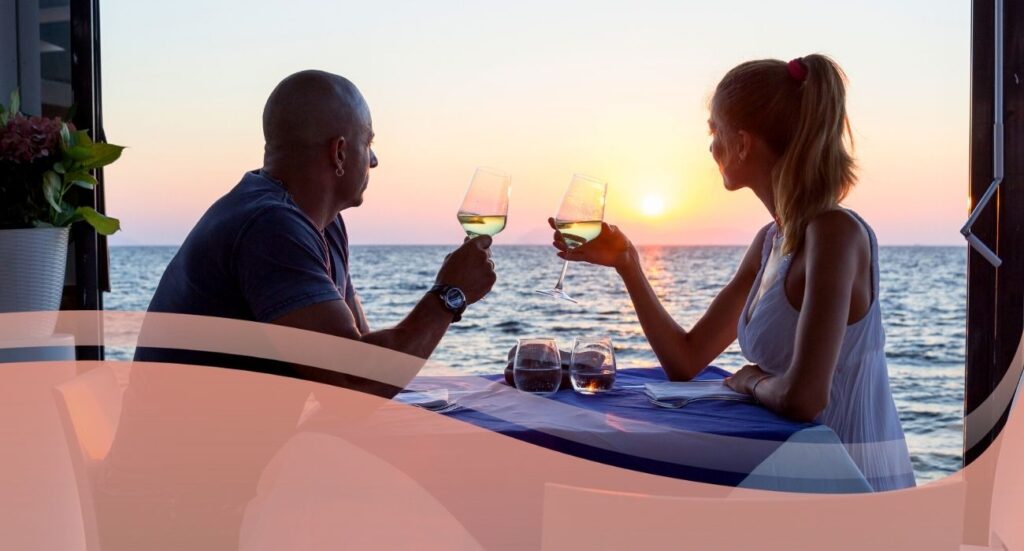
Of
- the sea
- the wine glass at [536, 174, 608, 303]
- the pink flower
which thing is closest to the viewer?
the wine glass at [536, 174, 608, 303]

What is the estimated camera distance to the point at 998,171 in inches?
87.0

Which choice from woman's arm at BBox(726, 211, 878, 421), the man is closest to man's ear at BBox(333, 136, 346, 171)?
the man

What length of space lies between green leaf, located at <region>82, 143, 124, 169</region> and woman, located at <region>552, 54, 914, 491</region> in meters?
1.23

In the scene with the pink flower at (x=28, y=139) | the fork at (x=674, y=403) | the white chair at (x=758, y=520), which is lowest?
the fork at (x=674, y=403)

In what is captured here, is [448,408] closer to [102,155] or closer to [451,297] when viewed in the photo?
[451,297]

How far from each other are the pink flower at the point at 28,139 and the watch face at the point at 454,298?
4.03 ft

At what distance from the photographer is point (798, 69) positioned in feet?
5.94

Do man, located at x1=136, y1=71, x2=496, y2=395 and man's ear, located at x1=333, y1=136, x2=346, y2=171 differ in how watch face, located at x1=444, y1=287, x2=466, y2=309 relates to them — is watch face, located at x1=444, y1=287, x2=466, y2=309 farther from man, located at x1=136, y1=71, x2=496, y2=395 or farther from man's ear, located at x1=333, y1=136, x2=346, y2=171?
man's ear, located at x1=333, y1=136, x2=346, y2=171

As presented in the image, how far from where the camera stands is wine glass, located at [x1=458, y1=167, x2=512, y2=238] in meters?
1.60

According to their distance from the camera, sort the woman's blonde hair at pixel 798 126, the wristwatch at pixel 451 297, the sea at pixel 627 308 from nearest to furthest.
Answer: the wristwatch at pixel 451 297 < the woman's blonde hair at pixel 798 126 < the sea at pixel 627 308

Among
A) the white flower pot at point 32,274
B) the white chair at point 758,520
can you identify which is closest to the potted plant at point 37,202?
the white flower pot at point 32,274

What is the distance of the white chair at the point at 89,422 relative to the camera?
1295 millimetres

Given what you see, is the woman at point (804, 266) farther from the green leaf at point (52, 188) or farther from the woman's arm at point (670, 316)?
the green leaf at point (52, 188)

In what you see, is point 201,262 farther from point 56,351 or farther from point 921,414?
point 921,414
